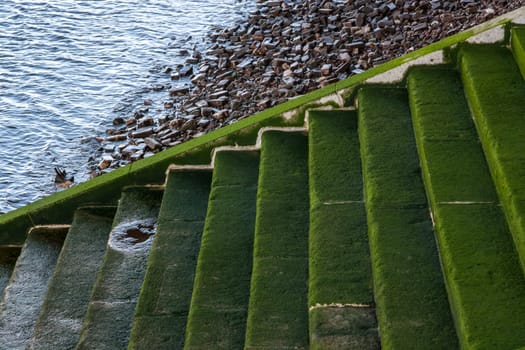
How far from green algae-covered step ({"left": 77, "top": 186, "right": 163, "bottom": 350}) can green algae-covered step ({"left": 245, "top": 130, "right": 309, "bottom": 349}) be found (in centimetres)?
99

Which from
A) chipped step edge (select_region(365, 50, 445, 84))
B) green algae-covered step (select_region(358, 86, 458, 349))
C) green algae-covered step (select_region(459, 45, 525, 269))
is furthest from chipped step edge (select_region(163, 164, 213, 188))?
green algae-covered step (select_region(459, 45, 525, 269))

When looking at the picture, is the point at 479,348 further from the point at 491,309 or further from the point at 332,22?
the point at 332,22

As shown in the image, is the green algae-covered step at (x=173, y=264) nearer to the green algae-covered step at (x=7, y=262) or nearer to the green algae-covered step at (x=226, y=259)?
the green algae-covered step at (x=226, y=259)

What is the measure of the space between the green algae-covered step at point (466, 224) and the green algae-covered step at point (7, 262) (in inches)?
140

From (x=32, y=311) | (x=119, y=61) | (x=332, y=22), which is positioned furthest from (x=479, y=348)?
(x=119, y=61)

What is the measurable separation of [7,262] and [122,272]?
152 centimetres

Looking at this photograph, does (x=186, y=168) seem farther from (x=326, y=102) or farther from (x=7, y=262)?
(x=7, y=262)

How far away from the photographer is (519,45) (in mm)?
4996

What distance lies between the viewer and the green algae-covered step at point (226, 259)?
4191mm

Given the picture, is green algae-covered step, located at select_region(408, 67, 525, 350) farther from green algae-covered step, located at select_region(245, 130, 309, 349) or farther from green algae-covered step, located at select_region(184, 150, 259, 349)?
green algae-covered step, located at select_region(184, 150, 259, 349)

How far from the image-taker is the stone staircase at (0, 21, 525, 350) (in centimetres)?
371

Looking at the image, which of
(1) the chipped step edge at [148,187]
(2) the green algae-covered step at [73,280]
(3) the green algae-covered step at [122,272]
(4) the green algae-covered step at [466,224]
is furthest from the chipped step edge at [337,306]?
(1) the chipped step edge at [148,187]

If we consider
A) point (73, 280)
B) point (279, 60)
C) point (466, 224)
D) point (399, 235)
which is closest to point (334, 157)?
point (399, 235)

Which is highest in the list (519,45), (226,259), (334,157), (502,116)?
(519,45)
